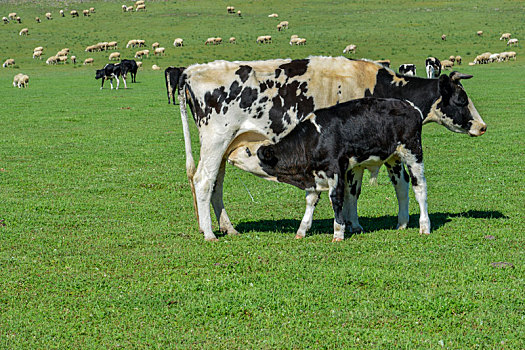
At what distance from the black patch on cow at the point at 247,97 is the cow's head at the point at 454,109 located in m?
2.99

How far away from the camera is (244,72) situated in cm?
1078

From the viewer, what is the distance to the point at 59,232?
36.9 feet

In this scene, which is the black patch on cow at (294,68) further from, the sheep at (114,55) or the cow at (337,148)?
the sheep at (114,55)

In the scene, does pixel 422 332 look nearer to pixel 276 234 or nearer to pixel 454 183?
pixel 276 234

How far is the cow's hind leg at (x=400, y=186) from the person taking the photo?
10984 mm

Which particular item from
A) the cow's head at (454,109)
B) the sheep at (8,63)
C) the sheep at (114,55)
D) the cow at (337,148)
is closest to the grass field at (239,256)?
the cow at (337,148)

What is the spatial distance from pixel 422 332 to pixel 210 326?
6.82ft

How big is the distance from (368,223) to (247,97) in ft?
9.70

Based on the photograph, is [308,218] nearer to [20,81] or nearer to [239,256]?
[239,256]

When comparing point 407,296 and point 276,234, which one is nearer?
point 407,296

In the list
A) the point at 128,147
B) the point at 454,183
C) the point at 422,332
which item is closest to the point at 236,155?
the point at 422,332

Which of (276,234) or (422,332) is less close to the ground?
(422,332)

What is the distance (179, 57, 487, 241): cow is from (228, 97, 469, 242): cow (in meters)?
0.45

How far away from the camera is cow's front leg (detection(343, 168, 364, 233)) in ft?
35.9
